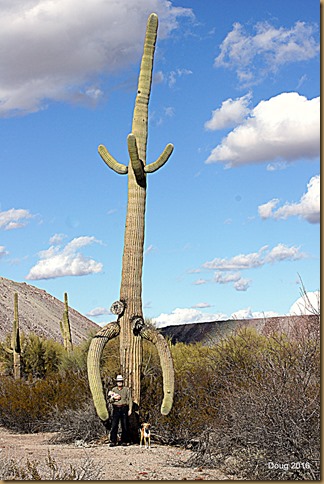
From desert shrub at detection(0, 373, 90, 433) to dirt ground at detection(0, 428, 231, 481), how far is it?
1456mm

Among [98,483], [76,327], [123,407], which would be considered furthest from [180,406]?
[76,327]

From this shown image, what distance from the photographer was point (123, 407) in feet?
41.3

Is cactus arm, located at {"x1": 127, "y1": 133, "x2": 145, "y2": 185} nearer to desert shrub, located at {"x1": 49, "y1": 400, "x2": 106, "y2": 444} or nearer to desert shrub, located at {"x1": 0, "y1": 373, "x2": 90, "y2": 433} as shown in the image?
desert shrub, located at {"x1": 49, "y1": 400, "x2": 106, "y2": 444}

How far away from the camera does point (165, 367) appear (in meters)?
12.8

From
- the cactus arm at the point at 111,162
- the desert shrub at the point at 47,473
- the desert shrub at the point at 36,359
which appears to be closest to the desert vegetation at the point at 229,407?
the desert shrub at the point at 47,473

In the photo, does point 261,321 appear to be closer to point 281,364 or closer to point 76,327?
point 281,364

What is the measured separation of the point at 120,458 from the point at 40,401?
17.7ft

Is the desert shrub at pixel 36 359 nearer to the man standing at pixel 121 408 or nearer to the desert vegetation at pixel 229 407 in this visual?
the desert vegetation at pixel 229 407

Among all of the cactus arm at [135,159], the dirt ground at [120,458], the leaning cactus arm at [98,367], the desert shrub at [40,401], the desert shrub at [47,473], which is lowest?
the dirt ground at [120,458]

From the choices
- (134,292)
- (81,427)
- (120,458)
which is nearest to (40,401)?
(81,427)

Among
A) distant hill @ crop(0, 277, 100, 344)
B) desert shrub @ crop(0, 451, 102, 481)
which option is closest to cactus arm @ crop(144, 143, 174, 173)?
desert shrub @ crop(0, 451, 102, 481)

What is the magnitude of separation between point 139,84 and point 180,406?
6.34 metres

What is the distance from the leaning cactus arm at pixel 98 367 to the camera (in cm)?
1234

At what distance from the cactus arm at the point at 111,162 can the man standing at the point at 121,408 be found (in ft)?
13.0
